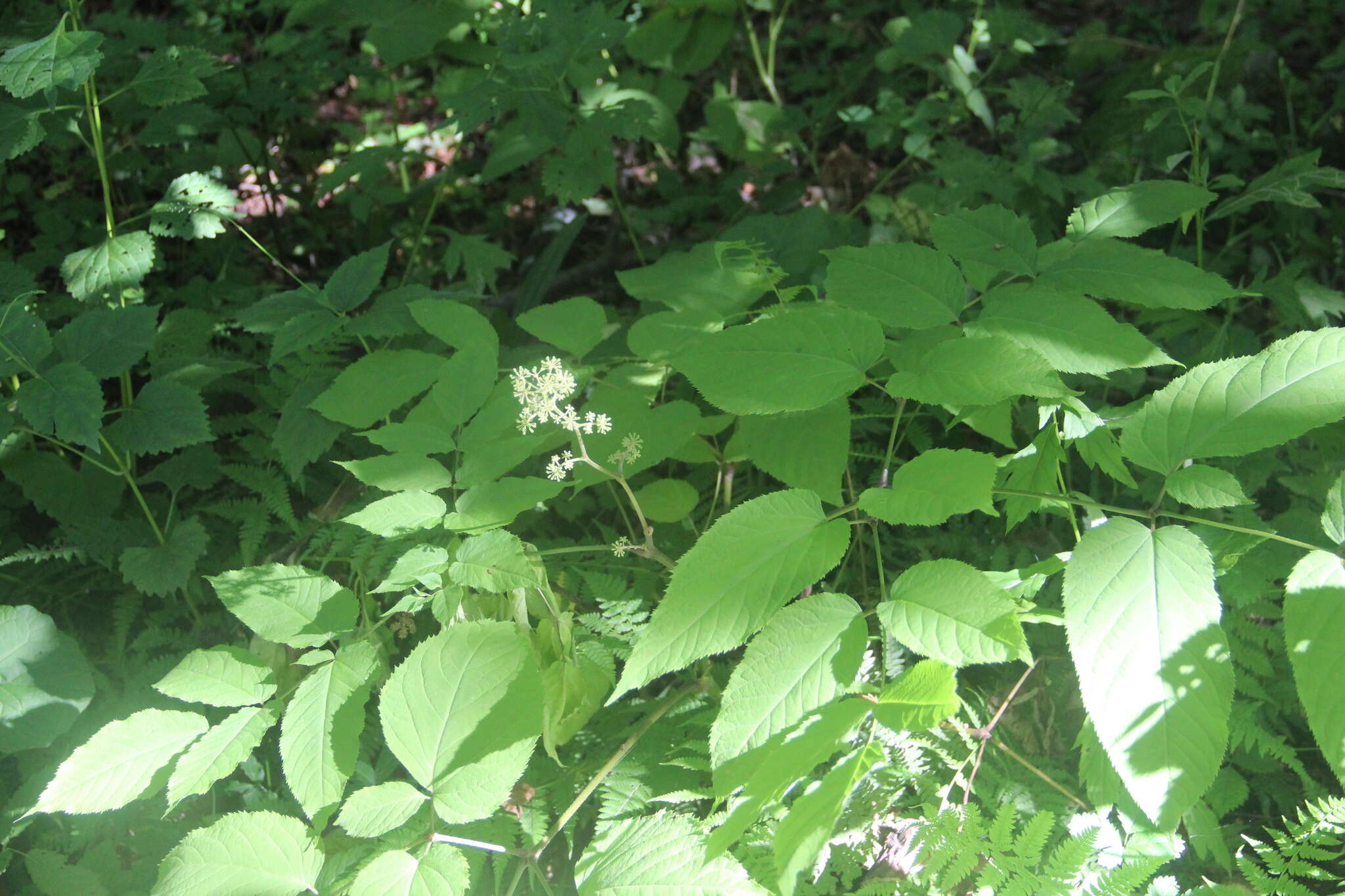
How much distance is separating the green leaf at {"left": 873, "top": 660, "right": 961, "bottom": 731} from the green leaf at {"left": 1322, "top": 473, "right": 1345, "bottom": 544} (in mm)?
534

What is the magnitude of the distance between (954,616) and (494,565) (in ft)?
2.17

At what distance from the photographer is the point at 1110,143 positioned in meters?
3.40

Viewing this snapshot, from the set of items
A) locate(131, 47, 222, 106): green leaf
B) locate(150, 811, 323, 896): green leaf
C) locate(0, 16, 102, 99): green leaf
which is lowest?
locate(150, 811, 323, 896): green leaf

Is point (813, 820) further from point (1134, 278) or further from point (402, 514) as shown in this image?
point (1134, 278)

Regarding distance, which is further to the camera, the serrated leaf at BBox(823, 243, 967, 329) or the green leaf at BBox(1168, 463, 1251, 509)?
the serrated leaf at BBox(823, 243, 967, 329)

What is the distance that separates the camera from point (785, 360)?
4.58ft

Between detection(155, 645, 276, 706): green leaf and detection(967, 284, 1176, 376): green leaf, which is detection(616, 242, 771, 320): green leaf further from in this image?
detection(155, 645, 276, 706): green leaf

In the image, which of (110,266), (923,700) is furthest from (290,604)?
(110,266)

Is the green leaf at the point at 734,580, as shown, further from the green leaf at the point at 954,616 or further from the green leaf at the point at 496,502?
the green leaf at the point at 496,502

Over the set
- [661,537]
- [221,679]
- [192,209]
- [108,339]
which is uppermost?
[192,209]

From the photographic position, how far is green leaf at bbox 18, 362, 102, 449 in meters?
1.76

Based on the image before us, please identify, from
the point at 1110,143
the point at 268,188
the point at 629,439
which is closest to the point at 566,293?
the point at 268,188

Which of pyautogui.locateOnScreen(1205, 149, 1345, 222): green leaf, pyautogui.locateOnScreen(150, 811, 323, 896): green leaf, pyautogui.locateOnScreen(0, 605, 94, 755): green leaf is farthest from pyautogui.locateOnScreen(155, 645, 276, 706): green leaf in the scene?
pyautogui.locateOnScreen(1205, 149, 1345, 222): green leaf

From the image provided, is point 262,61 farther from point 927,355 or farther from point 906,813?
point 906,813
